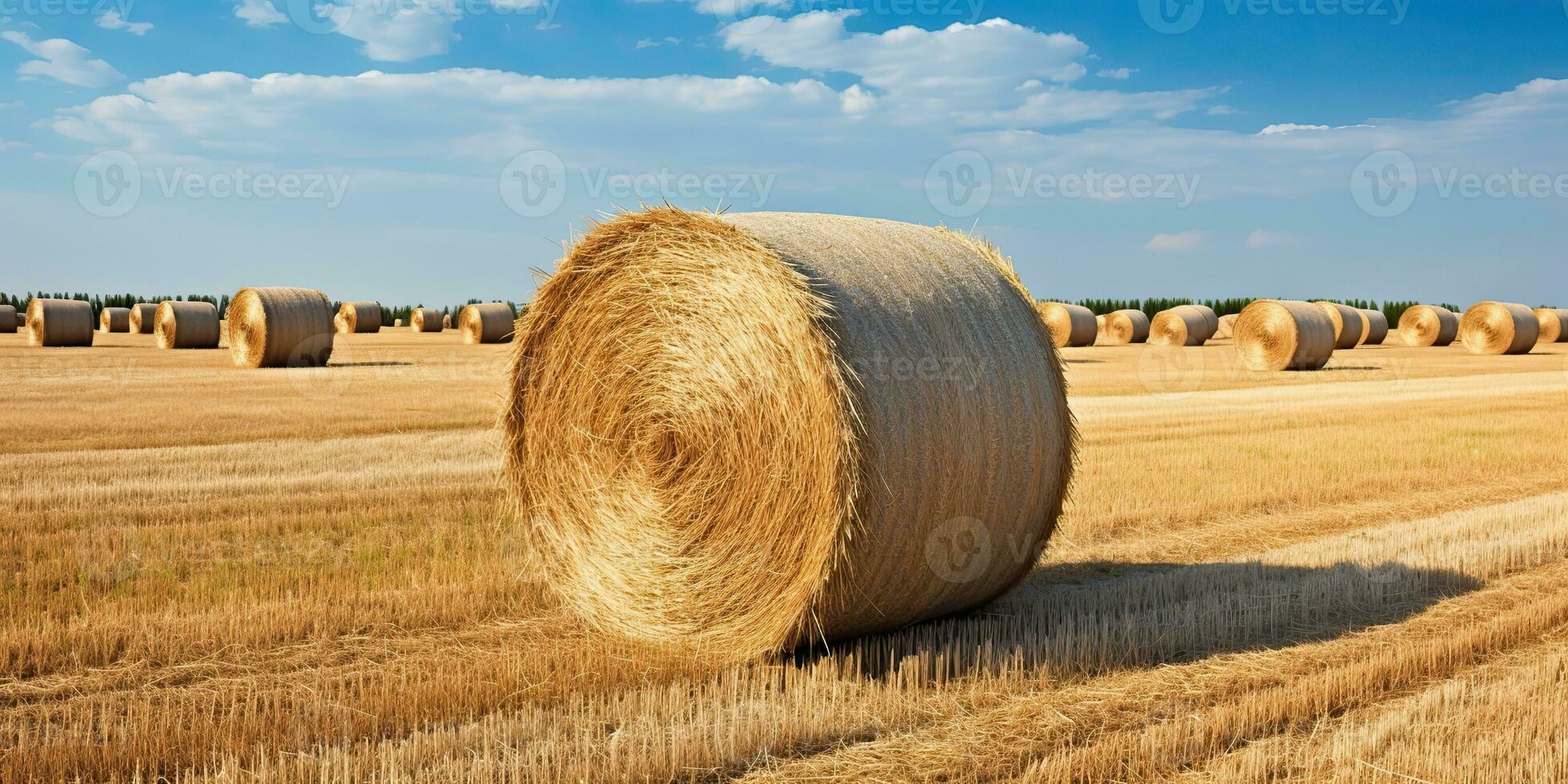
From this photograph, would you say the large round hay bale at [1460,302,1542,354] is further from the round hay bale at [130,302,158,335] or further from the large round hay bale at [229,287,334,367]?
the round hay bale at [130,302,158,335]

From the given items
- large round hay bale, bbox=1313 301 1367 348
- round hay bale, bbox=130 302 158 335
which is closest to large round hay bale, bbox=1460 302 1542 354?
large round hay bale, bbox=1313 301 1367 348

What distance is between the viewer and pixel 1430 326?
130 ft

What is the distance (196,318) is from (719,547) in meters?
29.4

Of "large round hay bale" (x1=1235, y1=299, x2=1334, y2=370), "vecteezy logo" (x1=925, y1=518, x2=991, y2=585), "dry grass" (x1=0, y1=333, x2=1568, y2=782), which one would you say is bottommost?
A: "dry grass" (x1=0, y1=333, x2=1568, y2=782)

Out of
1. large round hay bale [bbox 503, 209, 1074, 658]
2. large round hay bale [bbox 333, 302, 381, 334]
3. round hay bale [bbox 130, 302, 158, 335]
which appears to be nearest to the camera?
large round hay bale [bbox 503, 209, 1074, 658]

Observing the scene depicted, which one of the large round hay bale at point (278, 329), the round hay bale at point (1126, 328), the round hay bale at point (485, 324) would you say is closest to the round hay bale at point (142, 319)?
the round hay bale at point (485, 324)

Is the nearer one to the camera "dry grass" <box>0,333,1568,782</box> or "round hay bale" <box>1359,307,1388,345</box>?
"dry grass" <box>0,333,1568,782</box>

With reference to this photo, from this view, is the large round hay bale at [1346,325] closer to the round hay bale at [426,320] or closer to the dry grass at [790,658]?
the dry grass at [790,658]

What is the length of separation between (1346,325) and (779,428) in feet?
113

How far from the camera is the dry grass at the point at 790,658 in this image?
13.6 feet

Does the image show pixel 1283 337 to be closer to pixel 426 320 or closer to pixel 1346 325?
pixel 1346 325

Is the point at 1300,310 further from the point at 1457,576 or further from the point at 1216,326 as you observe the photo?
the point at 1457,576

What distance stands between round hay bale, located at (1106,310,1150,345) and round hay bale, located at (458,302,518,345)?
1998 cm

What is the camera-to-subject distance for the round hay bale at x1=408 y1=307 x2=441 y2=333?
5269 centimetres
